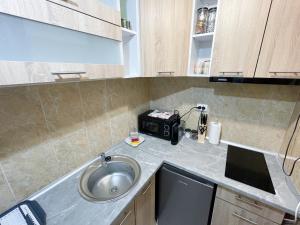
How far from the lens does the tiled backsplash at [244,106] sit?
1.17 metres

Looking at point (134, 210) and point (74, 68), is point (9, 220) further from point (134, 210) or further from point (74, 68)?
point (74, 68)

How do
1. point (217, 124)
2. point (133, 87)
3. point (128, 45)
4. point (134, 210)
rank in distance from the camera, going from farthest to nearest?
point (133, 87)
point (217, 124)
point (128, 45)
point (134, 210)

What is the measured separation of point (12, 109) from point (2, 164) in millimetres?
296

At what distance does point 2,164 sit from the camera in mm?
739

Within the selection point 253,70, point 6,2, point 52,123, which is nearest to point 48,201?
point 52,123

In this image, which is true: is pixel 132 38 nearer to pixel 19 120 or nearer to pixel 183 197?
pixel 19 120

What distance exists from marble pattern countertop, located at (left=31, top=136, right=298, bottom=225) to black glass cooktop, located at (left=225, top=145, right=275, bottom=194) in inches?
1.5

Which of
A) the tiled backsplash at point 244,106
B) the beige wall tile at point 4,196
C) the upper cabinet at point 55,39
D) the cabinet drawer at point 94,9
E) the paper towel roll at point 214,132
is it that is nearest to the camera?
the upper cabinet at point 55,39

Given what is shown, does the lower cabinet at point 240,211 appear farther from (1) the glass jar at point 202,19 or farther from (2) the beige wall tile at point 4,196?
(2) the beige wall tile at point 4,196

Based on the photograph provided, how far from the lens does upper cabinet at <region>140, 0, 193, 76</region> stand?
41.1 inches

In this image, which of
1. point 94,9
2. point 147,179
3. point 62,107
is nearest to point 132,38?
point 94,9

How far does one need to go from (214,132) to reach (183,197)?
2.25 ft

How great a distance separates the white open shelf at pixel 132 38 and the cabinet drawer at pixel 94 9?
16 cm

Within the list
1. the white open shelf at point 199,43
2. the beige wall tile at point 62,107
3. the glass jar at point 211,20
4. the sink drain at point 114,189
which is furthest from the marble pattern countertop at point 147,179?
the glass jar at point 211,20
